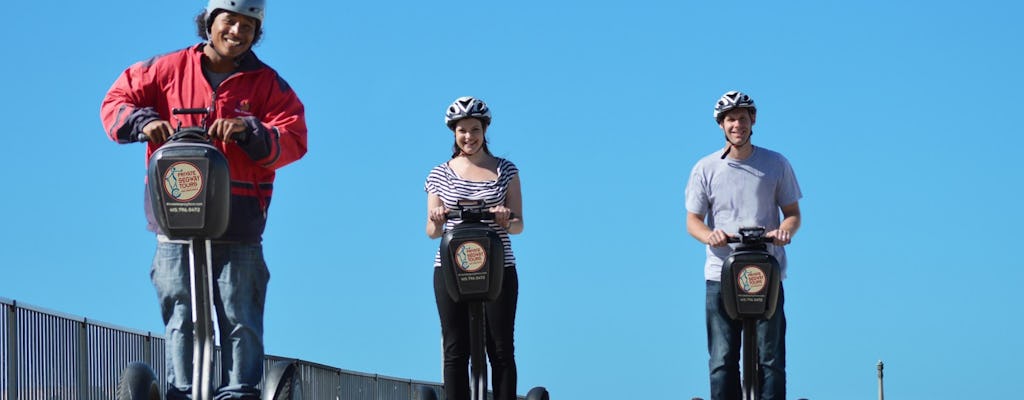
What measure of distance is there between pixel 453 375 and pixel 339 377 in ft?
27.8

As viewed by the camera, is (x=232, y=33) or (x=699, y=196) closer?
(x=232, y=33)

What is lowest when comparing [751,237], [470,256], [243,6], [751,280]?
[751,280]

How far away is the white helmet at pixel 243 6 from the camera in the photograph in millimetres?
7984

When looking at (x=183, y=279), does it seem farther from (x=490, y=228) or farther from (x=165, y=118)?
(x=490, y=228)

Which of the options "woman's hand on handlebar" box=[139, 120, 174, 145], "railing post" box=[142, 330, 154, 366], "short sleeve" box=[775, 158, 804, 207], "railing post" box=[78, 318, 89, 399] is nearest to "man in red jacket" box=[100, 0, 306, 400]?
"woman's hand on handlebar" box=[139, 120, 174, 145]

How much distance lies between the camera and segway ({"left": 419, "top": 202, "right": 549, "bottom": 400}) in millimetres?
9695

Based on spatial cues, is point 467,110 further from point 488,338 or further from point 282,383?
point 282,383

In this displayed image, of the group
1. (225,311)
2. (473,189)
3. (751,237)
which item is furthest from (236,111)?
(751,237)

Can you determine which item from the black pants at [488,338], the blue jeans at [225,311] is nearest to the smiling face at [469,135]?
the black pants at [488,338]

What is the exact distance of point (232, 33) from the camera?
8.04 metres

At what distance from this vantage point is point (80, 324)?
1216 centimetres

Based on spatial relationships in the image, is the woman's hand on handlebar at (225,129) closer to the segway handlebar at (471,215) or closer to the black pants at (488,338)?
the segway handlebar at (471,215)

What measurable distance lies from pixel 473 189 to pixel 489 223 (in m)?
0.30

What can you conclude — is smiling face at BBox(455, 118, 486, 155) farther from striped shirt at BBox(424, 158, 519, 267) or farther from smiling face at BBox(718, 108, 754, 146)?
smiling face at BBox(718, 108, 754, 146)
